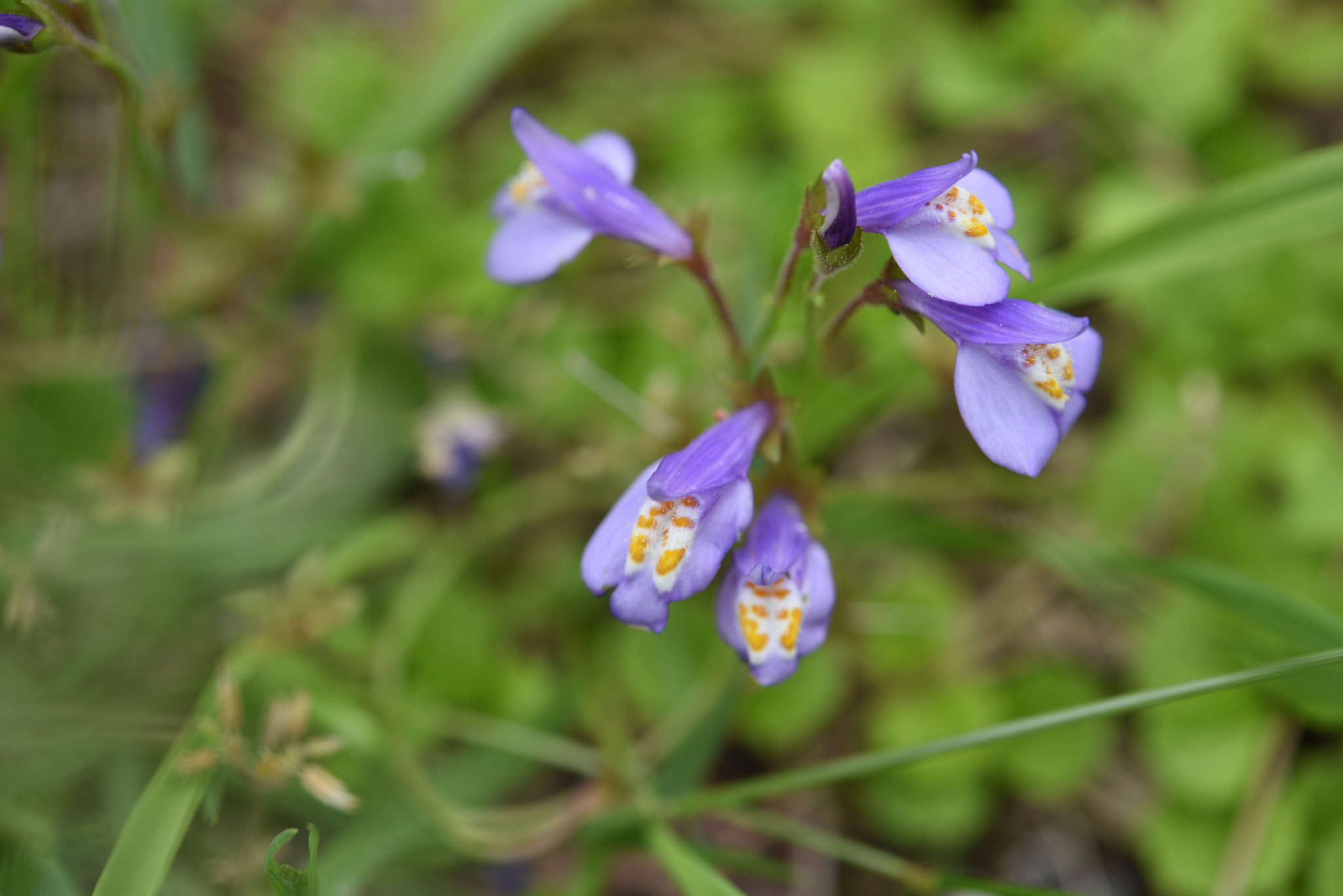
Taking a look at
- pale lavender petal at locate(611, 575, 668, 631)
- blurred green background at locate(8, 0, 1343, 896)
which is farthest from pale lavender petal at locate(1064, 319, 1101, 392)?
pale lavender petal at locate(611, 575, 668, 631)

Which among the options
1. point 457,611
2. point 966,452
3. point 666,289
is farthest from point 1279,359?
point 457,611

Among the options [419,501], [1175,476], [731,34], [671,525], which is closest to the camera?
[671,525]

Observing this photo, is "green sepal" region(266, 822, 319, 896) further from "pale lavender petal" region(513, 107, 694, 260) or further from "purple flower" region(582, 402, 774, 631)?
"pale lavender petal" region(513, 107, 694, 260)

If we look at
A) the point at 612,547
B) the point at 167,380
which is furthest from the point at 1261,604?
the point at 167,380

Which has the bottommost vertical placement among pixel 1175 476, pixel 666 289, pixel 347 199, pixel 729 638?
pixel 1175 476

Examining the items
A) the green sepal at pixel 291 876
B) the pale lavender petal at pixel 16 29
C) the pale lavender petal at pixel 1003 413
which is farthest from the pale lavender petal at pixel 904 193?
the pale lavender petal at pixel 16 29

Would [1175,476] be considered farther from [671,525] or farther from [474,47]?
[474,47]

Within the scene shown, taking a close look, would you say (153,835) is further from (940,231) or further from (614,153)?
(940,231)
